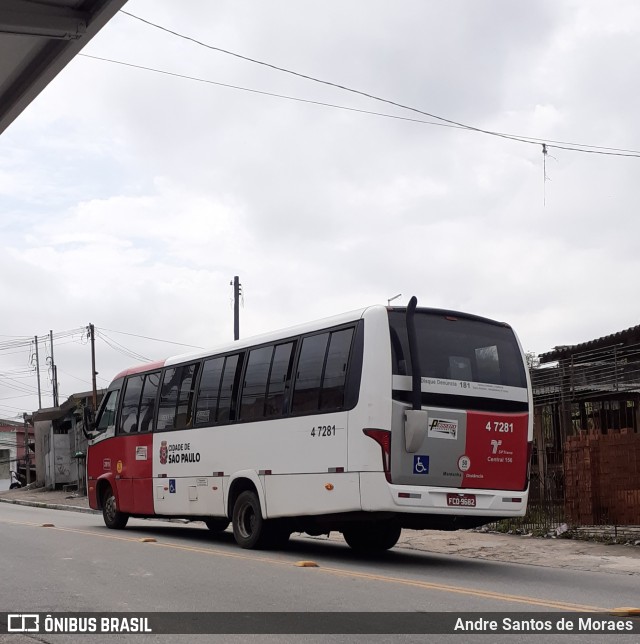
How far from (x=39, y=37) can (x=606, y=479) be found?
11.8m

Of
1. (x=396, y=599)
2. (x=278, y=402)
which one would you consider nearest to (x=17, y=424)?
(x=278, y=402)

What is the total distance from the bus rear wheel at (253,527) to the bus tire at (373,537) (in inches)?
40.0

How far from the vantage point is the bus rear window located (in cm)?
1187

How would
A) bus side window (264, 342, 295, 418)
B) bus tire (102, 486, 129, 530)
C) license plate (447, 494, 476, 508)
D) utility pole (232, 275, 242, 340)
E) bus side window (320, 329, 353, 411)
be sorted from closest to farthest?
license plate (447, 494, 476, 508) → bus side window (320, 329, 353, 411) → bus side window (264, 342, 295, 418) → bus tire (102, 486, 129, 530) → utility pole (232, 275, 242, 340)

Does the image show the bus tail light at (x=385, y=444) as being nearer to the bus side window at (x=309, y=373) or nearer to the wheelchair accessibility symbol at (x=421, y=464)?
the wheelchair accessibility symbol at (x=421, y=464)

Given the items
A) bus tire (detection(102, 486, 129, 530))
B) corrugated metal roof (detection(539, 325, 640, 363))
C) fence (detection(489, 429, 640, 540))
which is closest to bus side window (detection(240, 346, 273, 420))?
bus tire (detection(102, 486, 129, 530))

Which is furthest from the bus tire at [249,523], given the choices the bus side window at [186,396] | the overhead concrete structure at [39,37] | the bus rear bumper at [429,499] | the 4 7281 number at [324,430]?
the overhead concrete structure at [39,37]

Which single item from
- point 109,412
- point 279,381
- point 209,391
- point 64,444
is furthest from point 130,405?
point 64,444

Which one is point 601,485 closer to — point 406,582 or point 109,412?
point 406,582

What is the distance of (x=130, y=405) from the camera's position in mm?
18094

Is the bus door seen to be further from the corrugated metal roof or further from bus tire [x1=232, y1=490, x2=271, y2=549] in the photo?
the corrugated metal roof

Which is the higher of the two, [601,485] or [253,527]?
[601,485]

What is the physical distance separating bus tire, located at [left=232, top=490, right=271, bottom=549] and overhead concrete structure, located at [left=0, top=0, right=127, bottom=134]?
7.56 m

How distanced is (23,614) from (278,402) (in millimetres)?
5737
